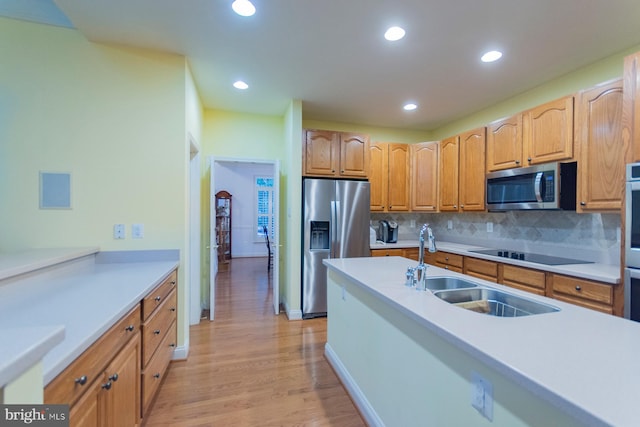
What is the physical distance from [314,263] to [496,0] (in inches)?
114

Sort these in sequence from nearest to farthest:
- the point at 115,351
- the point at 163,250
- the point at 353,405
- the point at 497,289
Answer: the point at 115,351 → the point at 497,289 → the point at 353,405 → the point at 163,250

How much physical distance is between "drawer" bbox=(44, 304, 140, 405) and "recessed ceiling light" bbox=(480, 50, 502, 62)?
10.6ft

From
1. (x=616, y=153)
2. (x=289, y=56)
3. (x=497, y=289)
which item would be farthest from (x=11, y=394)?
(x=616, y=153)

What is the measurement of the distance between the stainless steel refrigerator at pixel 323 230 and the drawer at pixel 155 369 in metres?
1.63

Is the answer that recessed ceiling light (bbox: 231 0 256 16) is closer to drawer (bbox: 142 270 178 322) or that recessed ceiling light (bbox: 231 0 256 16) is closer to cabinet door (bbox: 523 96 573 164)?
drawer (bbox: 142 270 178 322)

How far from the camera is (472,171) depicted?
345cm

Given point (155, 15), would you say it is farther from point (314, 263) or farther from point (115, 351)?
point (314, 263)

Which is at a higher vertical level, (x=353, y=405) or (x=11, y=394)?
(x=11, y=394)

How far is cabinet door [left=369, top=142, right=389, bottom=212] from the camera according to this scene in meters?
4.04

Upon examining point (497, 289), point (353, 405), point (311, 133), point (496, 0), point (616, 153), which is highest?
point (496, 0)

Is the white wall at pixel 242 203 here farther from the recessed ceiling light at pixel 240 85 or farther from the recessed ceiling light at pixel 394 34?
the recessed ceiling light at pixel 394 34

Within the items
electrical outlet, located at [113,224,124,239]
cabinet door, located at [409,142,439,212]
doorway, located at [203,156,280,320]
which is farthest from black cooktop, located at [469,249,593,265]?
doorway, located at [203,156,280,320]

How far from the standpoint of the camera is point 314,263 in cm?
352

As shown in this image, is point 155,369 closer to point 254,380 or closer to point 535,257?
point 254,380
